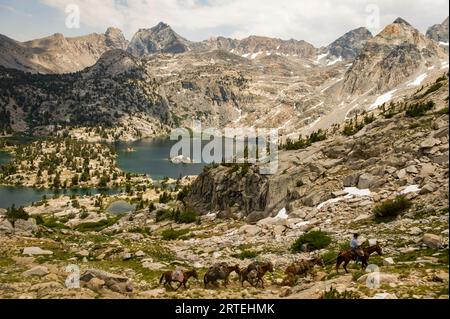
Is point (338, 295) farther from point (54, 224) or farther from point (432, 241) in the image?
point (54, 224)

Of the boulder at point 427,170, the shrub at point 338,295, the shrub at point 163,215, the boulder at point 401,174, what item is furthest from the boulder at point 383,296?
the shrub at point 163,215

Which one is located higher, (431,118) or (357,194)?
(431,118)

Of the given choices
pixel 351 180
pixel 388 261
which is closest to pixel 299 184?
pixel 351 180

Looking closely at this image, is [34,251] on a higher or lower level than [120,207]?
higher

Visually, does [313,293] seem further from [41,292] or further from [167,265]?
[167,265]

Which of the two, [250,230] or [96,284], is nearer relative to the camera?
[96,284]

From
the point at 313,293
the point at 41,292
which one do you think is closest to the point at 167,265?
the point at 41,292

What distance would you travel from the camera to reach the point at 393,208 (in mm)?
35344

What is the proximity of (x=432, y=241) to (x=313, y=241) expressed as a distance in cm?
1015

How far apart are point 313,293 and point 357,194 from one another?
27.6 metres

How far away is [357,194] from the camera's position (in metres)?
44.4

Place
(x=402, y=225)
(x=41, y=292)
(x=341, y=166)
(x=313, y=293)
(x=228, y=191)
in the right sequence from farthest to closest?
(x=228, y=191)
(x=341, y=166)
(x=402, y=225)
(x=41, y=292)
(x=313, y=293)

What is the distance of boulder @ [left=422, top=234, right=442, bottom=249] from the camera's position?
25.2 meters
